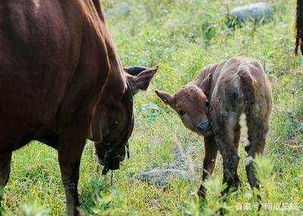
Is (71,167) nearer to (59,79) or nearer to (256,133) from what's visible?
(59,79)

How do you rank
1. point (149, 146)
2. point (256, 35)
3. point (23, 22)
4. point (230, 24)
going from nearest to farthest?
point (23, 22) < point (149, 146) < point (256, 35) < point (230, 24)

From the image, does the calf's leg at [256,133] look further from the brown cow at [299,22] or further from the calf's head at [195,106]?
the brown cow at [299,22]

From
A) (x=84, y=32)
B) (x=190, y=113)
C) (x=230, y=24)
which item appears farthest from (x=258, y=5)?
(x=84, y=32)

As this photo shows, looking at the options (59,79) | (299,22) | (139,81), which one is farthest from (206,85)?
(299,22)

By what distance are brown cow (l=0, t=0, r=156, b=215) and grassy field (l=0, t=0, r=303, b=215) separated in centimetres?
51

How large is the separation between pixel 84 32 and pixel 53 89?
1.90 feet

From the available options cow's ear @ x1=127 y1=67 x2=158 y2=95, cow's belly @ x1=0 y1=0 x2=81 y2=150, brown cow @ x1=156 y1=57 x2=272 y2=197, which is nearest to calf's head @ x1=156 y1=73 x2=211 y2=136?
brown cow @ x1=156 y1=57 x2=272 y2=197

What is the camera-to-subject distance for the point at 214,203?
15.0 ft

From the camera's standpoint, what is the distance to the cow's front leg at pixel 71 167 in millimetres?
5727

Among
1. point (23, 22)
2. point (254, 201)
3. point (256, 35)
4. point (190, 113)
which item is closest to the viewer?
point (23, 22)

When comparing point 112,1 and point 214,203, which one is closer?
point 214,203

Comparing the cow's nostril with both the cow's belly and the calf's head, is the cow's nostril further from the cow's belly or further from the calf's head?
Answer: the cow's belly

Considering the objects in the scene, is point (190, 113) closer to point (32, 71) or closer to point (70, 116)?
point (70, 116)

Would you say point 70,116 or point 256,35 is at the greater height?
point 70,116
